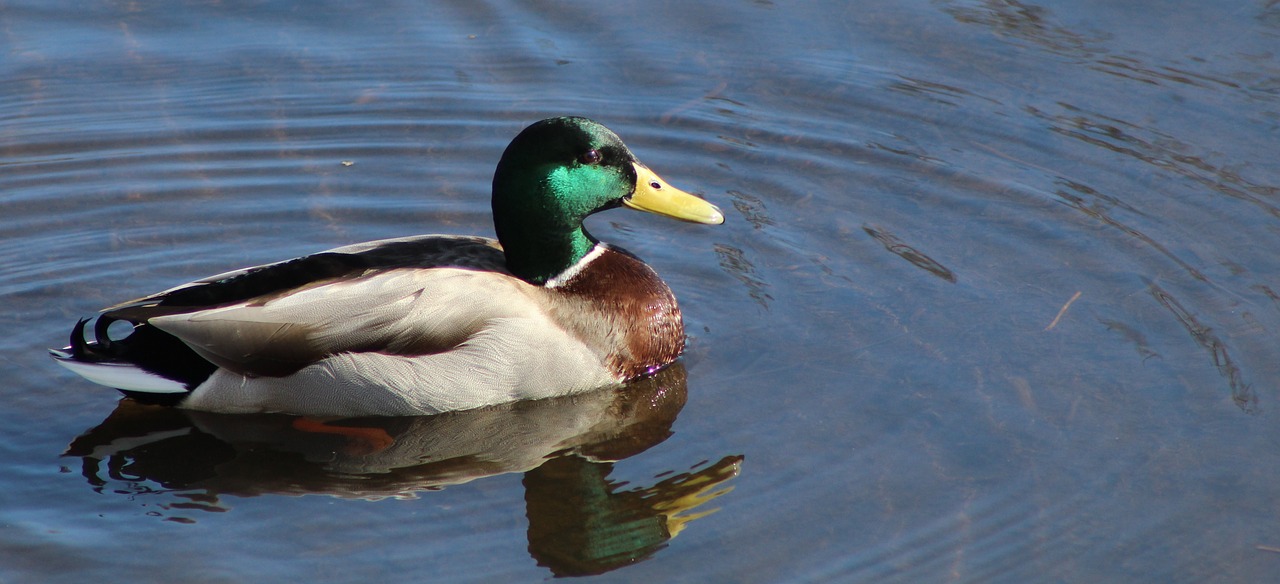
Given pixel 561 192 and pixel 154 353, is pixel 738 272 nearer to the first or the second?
pixel 561 192

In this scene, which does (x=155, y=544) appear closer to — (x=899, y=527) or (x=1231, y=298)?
(x=899, y=527)

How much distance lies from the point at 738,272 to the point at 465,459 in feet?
6.73

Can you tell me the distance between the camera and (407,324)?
21.3 ft

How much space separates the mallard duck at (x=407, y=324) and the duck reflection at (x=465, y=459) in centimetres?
10

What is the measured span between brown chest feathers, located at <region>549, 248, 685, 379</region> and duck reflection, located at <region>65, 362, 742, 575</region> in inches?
4.9

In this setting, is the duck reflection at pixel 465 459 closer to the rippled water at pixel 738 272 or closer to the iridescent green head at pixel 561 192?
the rippled water at pixel 738 272

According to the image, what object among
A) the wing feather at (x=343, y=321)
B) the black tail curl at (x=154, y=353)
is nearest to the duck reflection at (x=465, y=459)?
the black tail curl at (x=154, y=353)

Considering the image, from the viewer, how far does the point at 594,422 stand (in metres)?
6.67

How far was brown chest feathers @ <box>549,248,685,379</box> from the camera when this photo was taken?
22.5ft

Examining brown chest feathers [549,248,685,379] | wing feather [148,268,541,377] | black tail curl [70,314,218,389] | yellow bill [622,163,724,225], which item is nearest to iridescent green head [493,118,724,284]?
yellow bill [622,163,724,225]

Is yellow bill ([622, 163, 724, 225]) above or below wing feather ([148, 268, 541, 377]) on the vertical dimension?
above

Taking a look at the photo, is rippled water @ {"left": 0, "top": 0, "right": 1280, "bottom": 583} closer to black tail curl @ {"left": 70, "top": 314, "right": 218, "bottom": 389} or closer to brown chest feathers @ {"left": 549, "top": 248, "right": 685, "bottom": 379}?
brown chest feathers @ {"left": 549, "top": 248, "right": 685, "bottom": 379}

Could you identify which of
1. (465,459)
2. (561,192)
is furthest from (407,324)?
(561,192)

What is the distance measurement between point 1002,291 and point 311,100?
4370 mm
